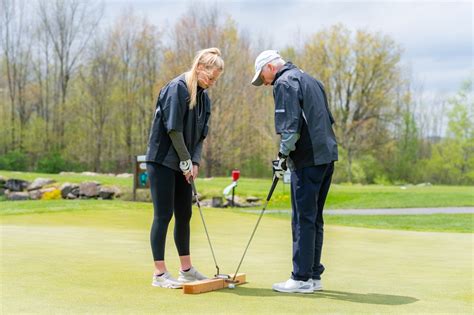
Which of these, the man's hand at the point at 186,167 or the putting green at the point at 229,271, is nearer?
the putting green at the point at 229,271

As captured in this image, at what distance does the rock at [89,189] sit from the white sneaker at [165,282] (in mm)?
21824

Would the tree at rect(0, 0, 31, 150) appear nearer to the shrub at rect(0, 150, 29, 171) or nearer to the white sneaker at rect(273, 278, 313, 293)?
the shrub at rect(0, 150, 29, 171)

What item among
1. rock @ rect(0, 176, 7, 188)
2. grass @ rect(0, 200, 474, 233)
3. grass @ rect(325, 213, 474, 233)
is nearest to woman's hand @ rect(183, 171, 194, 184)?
grass @ rect(0, 200, 474, 233)

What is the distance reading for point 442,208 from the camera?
72.1ft

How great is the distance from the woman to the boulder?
25.2 meters

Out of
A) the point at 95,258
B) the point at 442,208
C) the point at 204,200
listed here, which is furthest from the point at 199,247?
the point at 204,200

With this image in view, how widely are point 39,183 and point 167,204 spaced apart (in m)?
24.2

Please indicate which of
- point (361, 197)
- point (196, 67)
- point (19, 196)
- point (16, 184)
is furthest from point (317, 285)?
point (16, 184)

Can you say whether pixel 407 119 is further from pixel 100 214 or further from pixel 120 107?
pixel 100 214

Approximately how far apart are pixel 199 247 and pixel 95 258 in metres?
1.63

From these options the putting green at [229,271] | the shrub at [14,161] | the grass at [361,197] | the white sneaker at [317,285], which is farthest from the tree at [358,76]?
the white sneaker at [317,285]

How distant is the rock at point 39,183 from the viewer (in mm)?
28217

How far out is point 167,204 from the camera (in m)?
5.28

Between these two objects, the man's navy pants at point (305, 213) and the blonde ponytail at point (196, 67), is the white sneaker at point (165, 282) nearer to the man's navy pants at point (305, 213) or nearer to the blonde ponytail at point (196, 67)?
the man's navy pants at point (305, 213)
